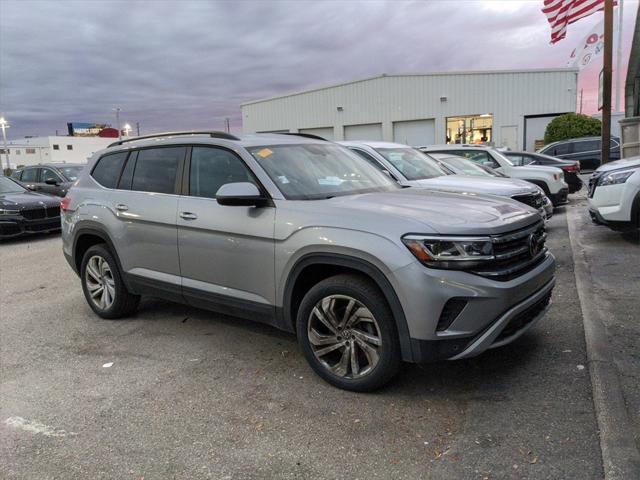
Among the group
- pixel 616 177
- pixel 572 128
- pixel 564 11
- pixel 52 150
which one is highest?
pixel 564 11

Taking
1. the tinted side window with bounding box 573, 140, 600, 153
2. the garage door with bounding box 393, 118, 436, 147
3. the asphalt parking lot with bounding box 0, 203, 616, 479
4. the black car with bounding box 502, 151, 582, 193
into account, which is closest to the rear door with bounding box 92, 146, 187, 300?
the asphalt parking lot with bounding box 0, 203, 616, 479

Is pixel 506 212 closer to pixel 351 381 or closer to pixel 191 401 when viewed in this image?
pixel 351 381

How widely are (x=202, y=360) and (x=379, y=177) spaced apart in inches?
88.2

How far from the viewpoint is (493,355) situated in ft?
13.2

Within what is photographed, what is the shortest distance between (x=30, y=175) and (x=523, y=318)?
16160 mm

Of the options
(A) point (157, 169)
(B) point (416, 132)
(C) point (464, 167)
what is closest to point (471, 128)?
(B) point (416, 132)

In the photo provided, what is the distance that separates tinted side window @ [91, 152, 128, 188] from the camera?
17.3ft

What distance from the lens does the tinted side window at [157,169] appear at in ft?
15.3

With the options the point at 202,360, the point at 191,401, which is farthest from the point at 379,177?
the point at 191,401

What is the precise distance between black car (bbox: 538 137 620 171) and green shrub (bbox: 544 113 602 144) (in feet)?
21.7

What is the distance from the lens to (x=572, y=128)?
996 inches

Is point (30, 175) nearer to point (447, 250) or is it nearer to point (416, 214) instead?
point (416, 214)

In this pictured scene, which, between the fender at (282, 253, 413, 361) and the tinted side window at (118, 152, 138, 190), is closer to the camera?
the fender at (282, 253, 413, 361)

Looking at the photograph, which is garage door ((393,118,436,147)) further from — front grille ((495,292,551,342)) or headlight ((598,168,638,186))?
front grille ((495,292,551,342))
